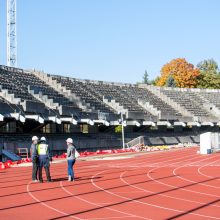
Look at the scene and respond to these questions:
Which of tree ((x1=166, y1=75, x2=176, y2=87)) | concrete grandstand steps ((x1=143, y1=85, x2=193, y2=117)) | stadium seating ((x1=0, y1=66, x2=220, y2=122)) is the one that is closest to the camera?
stadium seating ((x1=0, y1=66, x2=220, y2=122))

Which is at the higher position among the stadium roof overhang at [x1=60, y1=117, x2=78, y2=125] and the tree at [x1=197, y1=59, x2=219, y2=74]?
the tree at [x1=197, y1=59, x2=219, y2=74]

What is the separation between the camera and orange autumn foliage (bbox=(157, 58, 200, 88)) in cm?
Answer: 9581

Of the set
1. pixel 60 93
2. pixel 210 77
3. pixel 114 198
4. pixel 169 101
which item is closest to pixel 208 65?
pixel 210 77

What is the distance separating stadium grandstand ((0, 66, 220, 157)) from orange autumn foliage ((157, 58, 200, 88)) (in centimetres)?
2460

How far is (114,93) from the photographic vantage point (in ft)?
194

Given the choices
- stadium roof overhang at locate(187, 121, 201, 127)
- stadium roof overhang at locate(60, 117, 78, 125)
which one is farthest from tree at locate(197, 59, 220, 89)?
stadium roof overhang at locate(60, 117, 78, 125)

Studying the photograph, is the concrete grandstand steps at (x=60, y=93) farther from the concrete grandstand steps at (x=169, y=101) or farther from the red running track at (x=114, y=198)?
the red running track at (x=114, y=198)

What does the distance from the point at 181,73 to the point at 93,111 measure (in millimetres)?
53903

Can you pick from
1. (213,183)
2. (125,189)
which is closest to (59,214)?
(125,189)

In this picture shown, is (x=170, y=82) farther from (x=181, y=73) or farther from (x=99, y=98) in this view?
(x=99, y=98)

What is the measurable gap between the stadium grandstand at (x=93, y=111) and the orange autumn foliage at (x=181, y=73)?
24.6 metres

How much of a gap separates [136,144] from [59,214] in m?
37.3

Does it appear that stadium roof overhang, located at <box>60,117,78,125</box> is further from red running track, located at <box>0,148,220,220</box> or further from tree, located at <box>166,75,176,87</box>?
tree, located at <box>166,75,176,87</box>

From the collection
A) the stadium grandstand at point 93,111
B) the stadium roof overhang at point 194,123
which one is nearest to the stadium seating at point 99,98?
the stadium grandstand at point 93,111
